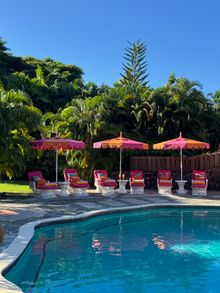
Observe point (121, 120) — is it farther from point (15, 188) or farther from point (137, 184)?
point (15, 188)

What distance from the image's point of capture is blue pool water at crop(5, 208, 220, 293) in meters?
5.81

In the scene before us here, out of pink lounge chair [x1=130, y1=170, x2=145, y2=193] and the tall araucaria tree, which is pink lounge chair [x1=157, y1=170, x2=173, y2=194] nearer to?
pink lounge chair [x1=130, y1=170, x2=145, y2=193]

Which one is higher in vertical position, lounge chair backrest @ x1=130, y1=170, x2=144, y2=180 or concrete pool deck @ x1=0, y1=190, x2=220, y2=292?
lounge chair backrest @ x1=130, y1=170, x2=144, y2=180

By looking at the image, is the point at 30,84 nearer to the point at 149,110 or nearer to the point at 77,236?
the point at 149,110

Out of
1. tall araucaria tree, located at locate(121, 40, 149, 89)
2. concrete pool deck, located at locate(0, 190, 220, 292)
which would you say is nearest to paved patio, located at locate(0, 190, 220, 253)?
concrete pool deck, located at locate(0, 190, 220, 292)

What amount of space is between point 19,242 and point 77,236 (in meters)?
2.14

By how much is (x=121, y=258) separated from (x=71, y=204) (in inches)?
222

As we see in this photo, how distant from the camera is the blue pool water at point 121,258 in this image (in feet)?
19.1

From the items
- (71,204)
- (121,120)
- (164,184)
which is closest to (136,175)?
(164,184)

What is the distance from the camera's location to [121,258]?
7184mm

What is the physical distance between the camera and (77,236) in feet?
29.6

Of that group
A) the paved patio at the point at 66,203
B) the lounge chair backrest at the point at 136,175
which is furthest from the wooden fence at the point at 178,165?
the lounge chair backrest at the point at 136,175

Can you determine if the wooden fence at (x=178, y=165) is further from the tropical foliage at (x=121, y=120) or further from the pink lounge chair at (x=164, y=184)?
the pink lounge chair at (x=164, y=184)

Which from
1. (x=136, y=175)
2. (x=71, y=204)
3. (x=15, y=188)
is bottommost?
(x=71, y=204)
